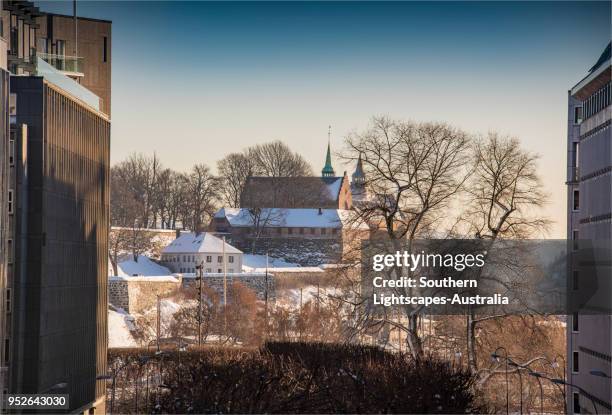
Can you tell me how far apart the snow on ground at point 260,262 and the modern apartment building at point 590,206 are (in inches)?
2285

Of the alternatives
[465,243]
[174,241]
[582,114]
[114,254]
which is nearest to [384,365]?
[465,243]

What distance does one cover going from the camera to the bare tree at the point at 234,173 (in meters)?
101

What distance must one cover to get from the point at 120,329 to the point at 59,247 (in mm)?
38123

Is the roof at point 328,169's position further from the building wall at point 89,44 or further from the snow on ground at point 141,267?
the building wall at point 89,44

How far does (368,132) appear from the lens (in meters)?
40.1

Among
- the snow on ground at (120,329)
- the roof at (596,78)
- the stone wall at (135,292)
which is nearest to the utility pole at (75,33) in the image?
the roof at (596,78)

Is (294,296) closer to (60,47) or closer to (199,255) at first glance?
(199,255)

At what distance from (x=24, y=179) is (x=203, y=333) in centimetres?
3718

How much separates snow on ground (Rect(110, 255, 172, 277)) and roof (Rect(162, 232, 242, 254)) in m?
1.38

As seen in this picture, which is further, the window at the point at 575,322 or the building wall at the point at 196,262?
the building wall at the point at 196,262

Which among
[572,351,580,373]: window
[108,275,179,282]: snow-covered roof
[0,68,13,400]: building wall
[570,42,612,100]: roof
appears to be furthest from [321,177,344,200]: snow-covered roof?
[0,68,13,400]: building wall

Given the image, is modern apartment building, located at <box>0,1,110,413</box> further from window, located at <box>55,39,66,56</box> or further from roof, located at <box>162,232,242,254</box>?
roof, located at <box>162,232,242,254</box>

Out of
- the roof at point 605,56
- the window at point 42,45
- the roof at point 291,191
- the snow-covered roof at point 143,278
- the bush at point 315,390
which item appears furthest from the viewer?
the roof at point 291,191

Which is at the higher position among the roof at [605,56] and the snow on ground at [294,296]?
the roof at [605,56]
